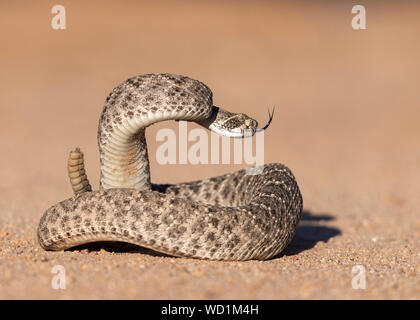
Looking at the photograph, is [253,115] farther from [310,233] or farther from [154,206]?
[154,206]

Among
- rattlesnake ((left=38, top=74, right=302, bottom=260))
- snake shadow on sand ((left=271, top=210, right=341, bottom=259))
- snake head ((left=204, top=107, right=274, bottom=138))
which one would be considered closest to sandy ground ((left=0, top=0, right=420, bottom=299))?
snake shadow on sand ((left=271, top=210, right=341, bottom=259))

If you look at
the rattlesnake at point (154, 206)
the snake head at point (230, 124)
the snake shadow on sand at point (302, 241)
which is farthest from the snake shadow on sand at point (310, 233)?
the snake head at point (230, 124)

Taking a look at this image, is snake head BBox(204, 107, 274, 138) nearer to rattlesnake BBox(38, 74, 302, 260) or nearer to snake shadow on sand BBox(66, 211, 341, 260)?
rattlesnake BBox(38, 74, 302, 260)

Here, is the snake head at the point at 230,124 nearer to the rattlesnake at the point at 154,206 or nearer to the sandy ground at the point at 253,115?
the rattlesnake at the point at 154,206

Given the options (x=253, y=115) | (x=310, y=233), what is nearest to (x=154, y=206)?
(x=310, y=233)

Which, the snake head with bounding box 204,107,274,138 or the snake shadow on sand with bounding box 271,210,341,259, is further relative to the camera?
the snake shadow on sand with bounding box 271,210,341,259
